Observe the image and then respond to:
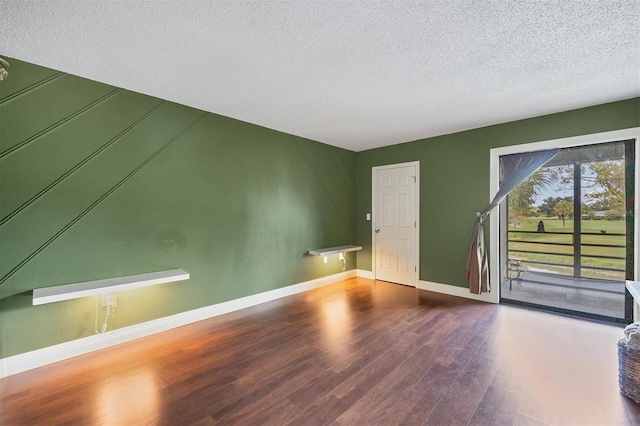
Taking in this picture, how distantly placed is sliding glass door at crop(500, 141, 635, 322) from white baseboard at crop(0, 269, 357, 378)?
12.3 ft

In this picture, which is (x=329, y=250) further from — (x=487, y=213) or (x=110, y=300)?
(x=110, y=300)

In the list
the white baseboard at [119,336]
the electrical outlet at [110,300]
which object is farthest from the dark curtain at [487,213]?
the electrical outlet at [110,300]

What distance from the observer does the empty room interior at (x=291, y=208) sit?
180 cm

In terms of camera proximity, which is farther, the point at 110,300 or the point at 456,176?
the point at 456,176

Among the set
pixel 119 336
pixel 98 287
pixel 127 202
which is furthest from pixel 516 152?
pixel 119 336

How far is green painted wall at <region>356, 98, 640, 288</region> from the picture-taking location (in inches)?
137

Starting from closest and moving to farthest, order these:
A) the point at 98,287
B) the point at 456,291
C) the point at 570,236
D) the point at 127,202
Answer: the point at 98,287
the point at 127,202
the point at 456,291
the point at 570,236

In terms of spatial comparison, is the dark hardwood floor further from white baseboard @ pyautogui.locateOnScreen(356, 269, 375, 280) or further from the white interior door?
white baseboard @ pyautogui.locateOnScreen(356, 269, 375, 280)

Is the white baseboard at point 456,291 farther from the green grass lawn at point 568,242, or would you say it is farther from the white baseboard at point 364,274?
the green grass lawn at point 568,242

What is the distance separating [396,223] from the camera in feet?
16.1

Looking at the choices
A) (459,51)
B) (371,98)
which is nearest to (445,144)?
(371,98)

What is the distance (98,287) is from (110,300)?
0.32 m

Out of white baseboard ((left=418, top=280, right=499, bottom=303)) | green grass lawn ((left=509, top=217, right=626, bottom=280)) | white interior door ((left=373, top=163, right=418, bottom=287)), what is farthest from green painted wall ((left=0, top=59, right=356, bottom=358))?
green grass lawn ((left=509, top=217, right=626, bottom=280))

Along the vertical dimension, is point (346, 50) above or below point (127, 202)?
above
